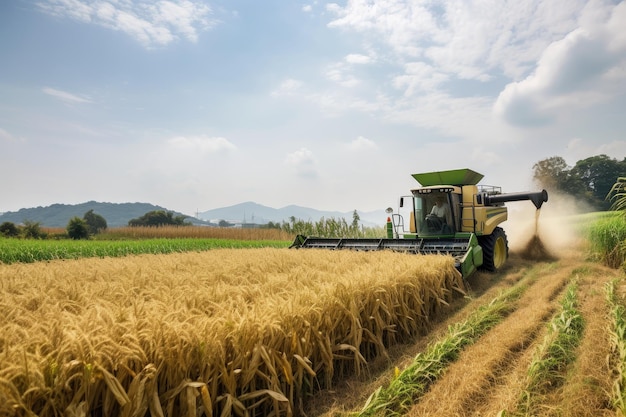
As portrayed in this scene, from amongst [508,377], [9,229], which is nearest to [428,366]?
[508,377]

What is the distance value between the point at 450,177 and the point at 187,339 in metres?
11.3

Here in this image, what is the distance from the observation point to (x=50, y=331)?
2697mm

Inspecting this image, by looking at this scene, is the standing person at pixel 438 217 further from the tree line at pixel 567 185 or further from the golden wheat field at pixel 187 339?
the tree line at pixel 567 185

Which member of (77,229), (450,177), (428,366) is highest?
(450,177)

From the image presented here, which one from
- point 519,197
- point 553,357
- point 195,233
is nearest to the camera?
point 553,357

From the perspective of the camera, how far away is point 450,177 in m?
12.6

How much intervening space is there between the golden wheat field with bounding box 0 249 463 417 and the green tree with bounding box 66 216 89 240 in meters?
27.3

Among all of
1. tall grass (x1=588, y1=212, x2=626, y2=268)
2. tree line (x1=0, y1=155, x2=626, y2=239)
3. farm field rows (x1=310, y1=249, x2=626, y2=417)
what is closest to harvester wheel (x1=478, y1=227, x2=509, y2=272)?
tall grass (x1=588, y1=212, x2=626, y2=268)

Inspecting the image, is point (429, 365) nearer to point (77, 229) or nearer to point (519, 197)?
point (519, 197)

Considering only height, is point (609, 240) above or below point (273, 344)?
above

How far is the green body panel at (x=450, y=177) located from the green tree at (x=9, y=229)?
28.2 metres

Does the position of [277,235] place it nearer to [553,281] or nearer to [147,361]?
[553,281]

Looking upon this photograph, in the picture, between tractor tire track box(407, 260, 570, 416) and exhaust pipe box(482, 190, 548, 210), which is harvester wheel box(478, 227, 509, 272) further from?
tractor tire track box(407, 260, 570, 416)

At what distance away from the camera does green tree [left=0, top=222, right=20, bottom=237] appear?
90.2 ft
